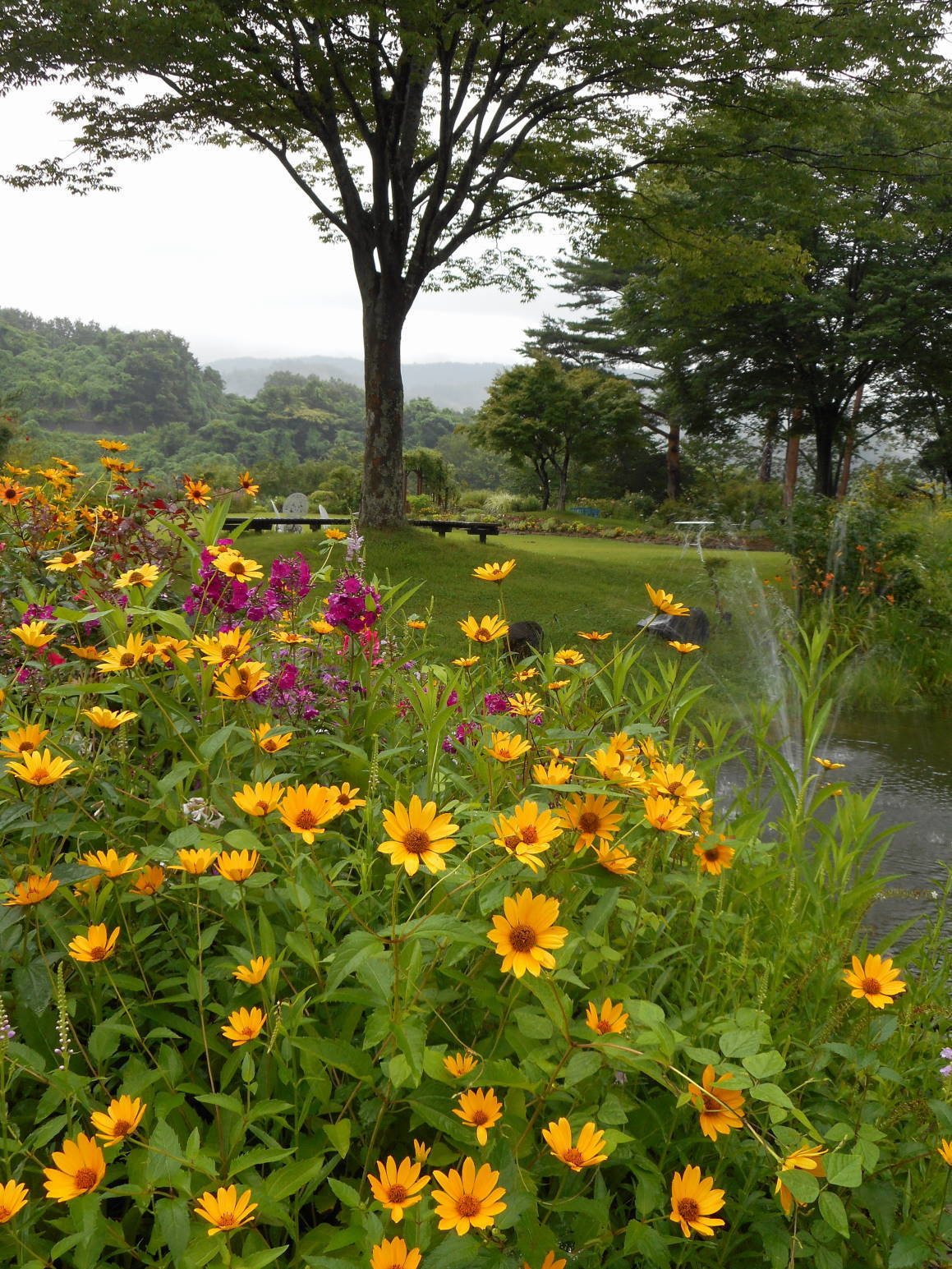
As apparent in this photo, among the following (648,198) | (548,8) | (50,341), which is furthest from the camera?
(50,341)

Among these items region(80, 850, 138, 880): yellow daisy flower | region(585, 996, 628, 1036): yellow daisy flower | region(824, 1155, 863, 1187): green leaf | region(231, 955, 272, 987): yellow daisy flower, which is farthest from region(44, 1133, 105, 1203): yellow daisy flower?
region(824, 1155, 863, 1187): green leaf

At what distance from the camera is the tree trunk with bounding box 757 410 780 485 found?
22.2 m

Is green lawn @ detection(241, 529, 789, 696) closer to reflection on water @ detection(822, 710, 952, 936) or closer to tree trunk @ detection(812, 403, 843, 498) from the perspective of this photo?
reflection on water @ detection(822, 710, 952, 936)

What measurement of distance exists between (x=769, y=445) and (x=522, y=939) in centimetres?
3206

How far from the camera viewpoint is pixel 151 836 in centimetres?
152

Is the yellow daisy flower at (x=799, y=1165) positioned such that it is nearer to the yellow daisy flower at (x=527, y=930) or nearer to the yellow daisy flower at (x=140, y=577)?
the yellow daisy flower at (x=527, y=930)

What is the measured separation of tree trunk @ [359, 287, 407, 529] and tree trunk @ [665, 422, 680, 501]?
813 inches

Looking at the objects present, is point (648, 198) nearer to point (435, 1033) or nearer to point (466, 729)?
point (466, 729)

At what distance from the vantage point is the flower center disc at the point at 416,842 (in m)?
0.98

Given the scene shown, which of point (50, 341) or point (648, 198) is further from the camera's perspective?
point (50, 341)

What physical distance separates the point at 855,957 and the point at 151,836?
1207 mm

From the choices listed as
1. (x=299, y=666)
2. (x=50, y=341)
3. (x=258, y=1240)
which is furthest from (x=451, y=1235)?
(x=50, y=341)

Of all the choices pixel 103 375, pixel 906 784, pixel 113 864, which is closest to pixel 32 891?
pixel 113 864

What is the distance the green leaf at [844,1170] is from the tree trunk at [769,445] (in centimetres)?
2096
